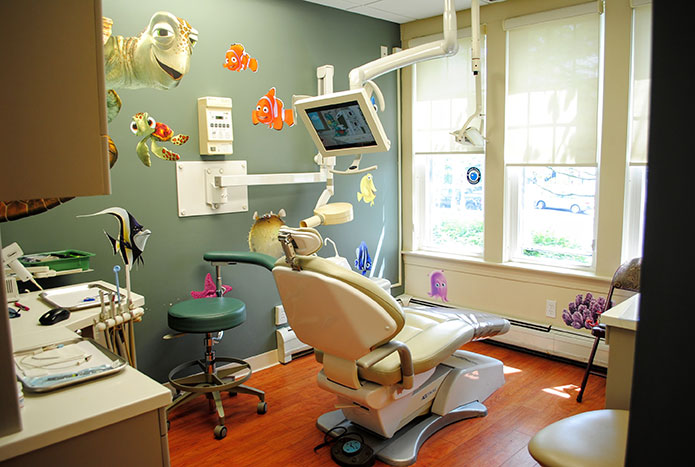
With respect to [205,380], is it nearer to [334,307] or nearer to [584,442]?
[334,307]

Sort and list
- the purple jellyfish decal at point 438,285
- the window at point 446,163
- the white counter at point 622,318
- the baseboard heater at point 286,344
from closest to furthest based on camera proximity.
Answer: the white counter at point 622,318
the baseboard heater at point 286,344
the window at point 446,163
the purple jellyfish decal at point 438,285

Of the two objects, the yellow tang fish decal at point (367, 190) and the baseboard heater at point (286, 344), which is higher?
the yellow tang fish decal at point (367, 190)

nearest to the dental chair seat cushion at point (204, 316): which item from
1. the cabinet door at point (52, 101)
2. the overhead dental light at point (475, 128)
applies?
the cabinet door at point (52, 101)

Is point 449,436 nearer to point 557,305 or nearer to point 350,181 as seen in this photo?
point 557,305

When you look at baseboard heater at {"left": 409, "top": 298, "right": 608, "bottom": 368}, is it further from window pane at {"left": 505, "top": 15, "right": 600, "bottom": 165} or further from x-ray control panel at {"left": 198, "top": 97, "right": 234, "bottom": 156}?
x-ray control panel at {"left": 198, "top": 97, "right": 234, "bottom": 156}

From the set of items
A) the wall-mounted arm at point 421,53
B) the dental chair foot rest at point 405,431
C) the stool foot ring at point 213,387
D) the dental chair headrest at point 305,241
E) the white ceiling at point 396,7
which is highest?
the white ceiling at point 396,7

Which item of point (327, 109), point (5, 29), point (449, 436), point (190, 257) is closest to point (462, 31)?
point (327, 109)

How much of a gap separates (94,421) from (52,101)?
72 centimetres

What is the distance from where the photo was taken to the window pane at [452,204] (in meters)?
4.21

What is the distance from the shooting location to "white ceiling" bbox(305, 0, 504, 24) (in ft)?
12.5

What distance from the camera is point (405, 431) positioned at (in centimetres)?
270

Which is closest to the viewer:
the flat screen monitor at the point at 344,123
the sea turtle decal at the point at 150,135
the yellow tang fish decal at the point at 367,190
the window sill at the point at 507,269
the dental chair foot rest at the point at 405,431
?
the dental chair foot rest at the point at 405,431

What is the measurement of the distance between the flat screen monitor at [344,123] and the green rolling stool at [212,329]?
2.45 feet

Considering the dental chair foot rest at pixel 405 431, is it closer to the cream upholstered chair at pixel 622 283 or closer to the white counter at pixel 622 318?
the cream upholstered chair at pixel 622 283
